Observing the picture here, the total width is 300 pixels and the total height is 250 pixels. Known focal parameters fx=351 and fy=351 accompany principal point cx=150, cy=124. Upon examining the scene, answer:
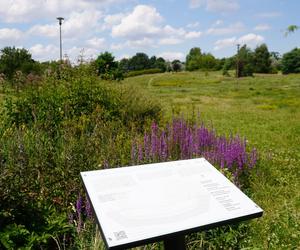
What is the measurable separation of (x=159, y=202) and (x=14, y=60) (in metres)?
37.8

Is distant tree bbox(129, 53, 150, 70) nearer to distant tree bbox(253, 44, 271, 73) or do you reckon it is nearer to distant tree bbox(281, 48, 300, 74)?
distant tree bbox(253, 44, 271, 73)

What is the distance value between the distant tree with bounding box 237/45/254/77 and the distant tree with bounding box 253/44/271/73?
136 cm

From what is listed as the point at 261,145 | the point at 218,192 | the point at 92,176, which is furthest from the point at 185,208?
the point at 261,145

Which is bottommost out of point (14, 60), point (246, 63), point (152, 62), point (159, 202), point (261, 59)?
point (159, 202)

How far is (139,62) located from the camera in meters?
109

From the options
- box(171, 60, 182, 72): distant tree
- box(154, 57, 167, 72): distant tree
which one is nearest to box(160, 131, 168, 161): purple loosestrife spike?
box(154, 57, 167, 72): distant tree

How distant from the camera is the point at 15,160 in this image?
4.19 m

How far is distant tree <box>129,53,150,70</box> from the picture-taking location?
10819cm

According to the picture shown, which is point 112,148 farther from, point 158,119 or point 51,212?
point 158,119

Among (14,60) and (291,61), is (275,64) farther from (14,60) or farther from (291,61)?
(14,60)

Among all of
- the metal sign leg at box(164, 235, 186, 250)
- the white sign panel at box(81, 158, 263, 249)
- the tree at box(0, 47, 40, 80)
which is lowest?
the metal sign leg at box(164, 235, 186, 250)

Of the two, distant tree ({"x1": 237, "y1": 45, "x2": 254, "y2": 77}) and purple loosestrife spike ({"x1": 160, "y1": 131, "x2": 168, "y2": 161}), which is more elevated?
distant tree ({"x1": 237, "y1": 45, "x2": 254, "y2": 77})

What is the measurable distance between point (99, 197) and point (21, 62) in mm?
37331

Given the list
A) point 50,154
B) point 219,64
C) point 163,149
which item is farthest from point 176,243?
point 219,64
